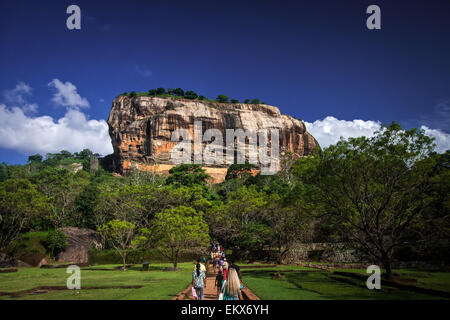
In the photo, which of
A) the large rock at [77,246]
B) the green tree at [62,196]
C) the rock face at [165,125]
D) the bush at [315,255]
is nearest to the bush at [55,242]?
the large rock at [77,246]

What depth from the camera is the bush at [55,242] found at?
26.1m

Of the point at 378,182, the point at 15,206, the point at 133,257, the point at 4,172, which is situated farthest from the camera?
the point at 4,172

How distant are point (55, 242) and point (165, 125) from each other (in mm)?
48690

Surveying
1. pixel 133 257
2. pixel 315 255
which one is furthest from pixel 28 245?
pixel 315 255

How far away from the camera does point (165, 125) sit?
7200 cm

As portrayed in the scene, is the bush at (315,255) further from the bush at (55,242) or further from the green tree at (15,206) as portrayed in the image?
the green tree at (15,206)

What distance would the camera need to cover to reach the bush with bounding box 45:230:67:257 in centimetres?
2608

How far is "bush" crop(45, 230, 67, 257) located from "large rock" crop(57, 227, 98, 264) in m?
0.53

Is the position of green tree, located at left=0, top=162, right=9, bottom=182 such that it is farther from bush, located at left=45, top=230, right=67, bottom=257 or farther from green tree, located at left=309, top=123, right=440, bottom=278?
green tree, located at left=309, top=123, right=440, bottom=278

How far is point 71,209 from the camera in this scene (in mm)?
35125

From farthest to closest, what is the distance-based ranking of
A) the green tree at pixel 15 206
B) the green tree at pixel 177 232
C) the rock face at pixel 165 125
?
the rock face at pixel 165 125 < the green tree at pixel 15 206 < the green tree at pixel 177 232

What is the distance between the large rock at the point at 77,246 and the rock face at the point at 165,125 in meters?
40.7

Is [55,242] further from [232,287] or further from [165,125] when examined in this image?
[165,125]
